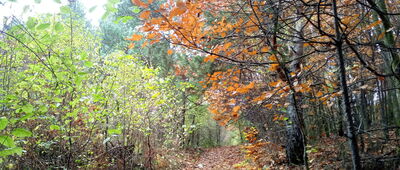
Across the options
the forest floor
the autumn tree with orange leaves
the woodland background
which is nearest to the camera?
the autumn tree with orange leaves

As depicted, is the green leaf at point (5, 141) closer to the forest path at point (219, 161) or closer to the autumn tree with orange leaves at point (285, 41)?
the autumn tree with orange leaves at point (285, 41)

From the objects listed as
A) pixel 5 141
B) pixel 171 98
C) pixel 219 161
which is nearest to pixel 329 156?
pixel 171 98

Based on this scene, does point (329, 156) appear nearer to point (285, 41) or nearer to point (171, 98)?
point (285, 41)

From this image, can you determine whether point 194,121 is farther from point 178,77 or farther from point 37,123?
point 37,123

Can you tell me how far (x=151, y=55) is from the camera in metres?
13.6

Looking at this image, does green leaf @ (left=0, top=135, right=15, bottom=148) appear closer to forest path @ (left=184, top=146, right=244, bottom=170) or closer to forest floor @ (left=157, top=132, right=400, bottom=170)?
forest floor @ (left=157, top=132, right=400, bottom=170)

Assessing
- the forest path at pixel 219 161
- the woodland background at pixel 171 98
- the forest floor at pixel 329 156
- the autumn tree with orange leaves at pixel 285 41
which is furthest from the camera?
the forest path at pixel 219 161

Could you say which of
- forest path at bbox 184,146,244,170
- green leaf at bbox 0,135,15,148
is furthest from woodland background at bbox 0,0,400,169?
forest path at bbox 184,146,244,170

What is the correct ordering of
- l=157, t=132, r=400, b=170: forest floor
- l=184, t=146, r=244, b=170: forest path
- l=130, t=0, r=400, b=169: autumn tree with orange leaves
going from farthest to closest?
l=184, t=146, r=244, b=170: forest path → l=157, t=132, r=400, b=170: forest floor → l=130, t=0, r=400, b=169: autumn tree with orange leaves

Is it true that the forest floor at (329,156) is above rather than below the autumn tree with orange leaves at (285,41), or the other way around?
below

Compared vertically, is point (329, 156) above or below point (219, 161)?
above

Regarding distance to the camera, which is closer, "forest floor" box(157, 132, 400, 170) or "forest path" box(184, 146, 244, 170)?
"forest floor" box(157, 132, 400, 170)

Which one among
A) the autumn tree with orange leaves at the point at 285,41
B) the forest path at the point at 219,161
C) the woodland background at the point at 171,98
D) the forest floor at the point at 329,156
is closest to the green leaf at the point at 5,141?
the woodland background at the point at 171,98

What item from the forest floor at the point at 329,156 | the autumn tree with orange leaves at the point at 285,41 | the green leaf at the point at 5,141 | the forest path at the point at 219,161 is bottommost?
the forest path at the point at 219,161
